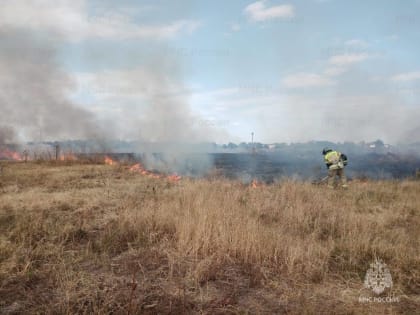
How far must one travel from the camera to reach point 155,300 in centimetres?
420

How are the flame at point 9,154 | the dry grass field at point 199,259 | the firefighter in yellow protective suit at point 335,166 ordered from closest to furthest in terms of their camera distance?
the dry grass field at point 199,259
the firefighter in yellow protective suit at point 335,166
the flame at point 9,154

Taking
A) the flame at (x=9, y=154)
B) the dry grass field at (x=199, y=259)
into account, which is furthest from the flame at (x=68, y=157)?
the dry grass field at (x=199, y=259)

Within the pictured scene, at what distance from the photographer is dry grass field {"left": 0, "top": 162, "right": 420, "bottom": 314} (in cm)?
414

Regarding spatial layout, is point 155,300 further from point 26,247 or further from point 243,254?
point 26,247

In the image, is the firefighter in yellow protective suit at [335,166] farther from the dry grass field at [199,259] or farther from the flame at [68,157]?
the flame at [68,157]

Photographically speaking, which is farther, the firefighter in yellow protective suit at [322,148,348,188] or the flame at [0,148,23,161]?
the flame at [0,148,23,161]

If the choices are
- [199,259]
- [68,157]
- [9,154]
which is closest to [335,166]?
[199,259]

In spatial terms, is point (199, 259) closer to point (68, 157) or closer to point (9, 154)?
point (68, 157)

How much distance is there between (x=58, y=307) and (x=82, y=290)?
0.38 metres

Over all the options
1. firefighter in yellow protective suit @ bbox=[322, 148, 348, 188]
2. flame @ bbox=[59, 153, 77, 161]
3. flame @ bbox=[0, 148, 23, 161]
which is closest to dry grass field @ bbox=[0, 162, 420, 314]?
firefighter in yellow protective suit @ bbox=[322, 148, 348, 188]

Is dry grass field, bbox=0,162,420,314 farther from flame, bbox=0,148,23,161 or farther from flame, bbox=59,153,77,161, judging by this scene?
flame, bbox=0,148,23,161

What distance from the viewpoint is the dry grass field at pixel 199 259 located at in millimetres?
4137

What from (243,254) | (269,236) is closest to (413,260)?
(269,236)

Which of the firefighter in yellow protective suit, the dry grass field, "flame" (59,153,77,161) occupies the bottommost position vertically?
the dry grass field
